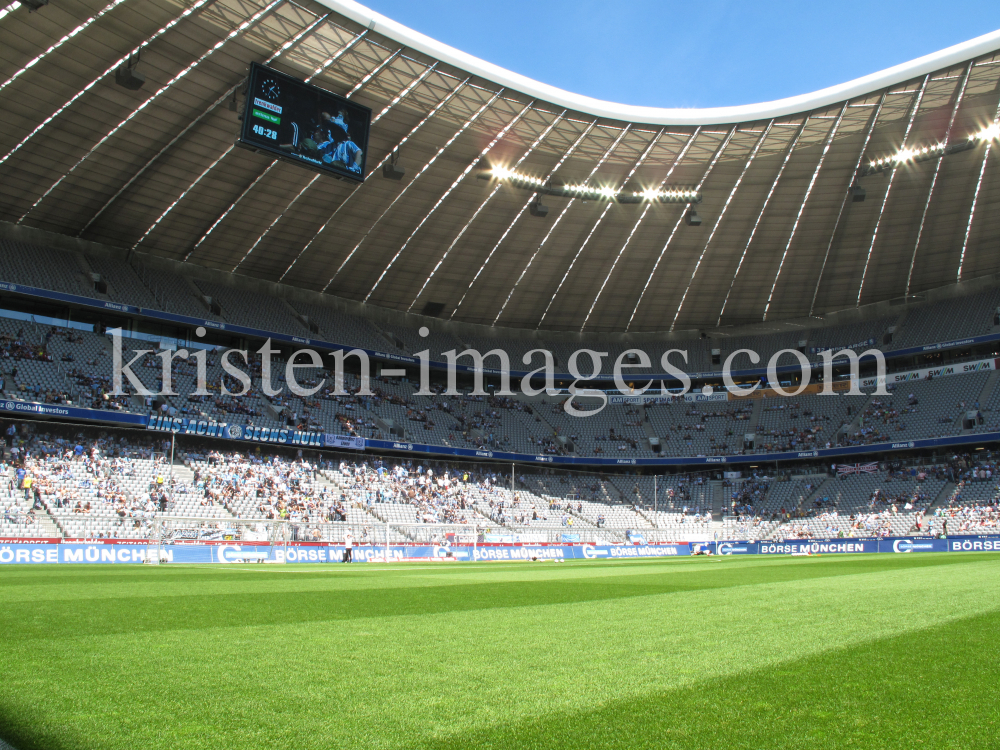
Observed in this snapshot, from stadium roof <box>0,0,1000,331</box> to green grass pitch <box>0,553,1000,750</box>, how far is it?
2820 cm

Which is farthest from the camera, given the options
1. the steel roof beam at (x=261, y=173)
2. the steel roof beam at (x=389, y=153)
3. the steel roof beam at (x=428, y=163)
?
the steel roof beam at (x=428, y=163)

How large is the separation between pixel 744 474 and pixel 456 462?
74.5 feet

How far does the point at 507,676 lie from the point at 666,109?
122 feet

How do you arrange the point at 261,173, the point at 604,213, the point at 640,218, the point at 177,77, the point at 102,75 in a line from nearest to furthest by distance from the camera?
the point at 102,75 → the point at 177,77 → the point at 261,173 → the point at 604,213 → the point at 640,218

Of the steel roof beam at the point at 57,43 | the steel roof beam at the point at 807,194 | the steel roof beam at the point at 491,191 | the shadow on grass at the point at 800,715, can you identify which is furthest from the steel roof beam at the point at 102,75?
the shadow on grass at the point at 800,715

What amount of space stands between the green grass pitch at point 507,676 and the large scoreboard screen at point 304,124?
23.0 m

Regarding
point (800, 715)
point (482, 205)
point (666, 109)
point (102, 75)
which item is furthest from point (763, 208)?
point (800, 715)

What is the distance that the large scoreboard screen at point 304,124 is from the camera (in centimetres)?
2897

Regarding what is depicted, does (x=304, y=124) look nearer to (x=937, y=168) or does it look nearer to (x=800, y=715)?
(x=800, y=715)

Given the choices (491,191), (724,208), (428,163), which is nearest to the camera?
(428,163)

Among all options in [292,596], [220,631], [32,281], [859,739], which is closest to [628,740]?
[859,739]

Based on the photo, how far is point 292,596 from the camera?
12.8 m

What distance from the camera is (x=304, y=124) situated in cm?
3034

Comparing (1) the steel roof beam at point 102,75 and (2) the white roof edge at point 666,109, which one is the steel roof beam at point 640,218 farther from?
(1) the steel roof beam at point 102,75
